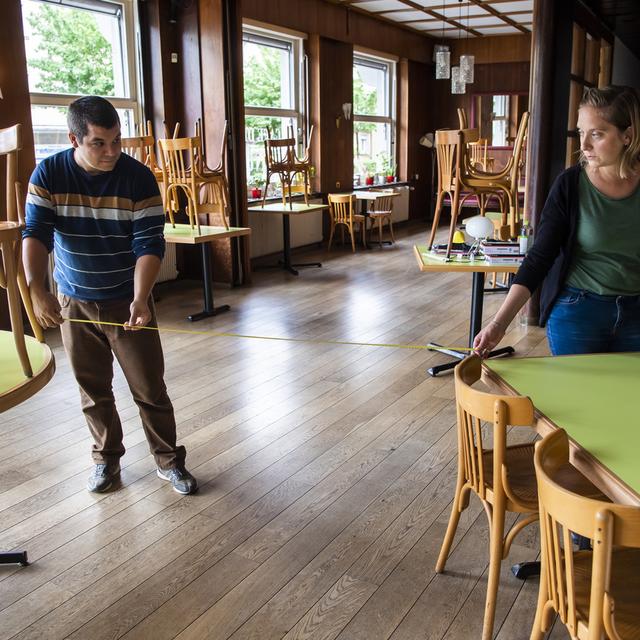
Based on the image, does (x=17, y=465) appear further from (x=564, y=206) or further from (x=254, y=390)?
(x=564, y=206)

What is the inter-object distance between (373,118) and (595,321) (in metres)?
8.77

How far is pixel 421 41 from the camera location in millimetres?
10758

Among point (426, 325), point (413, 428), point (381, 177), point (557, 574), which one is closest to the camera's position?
point (557, 574)

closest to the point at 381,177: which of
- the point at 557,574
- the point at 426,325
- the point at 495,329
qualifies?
the point at 426,325

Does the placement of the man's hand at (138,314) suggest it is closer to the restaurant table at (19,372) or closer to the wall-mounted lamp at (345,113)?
the restaurant table at (19,372)

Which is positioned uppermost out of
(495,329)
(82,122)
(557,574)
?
(82,122)

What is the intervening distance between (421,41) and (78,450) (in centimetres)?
955

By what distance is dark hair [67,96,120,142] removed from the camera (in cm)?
217

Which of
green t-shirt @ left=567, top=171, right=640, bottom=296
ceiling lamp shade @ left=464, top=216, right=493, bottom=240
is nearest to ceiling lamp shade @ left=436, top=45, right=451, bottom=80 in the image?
ceiling lamp shade @ left=464, top=216, right=493, bottom=240

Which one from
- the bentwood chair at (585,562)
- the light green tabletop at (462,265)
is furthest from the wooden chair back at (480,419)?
the light green tabletop at (462,265)

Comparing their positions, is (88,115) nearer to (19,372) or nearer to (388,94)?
(19,372)

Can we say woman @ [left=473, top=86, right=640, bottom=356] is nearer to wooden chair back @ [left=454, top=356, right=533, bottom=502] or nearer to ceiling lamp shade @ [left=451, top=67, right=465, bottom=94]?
wooden chair back @ [left=454, top=356, right=533, bottom=502]

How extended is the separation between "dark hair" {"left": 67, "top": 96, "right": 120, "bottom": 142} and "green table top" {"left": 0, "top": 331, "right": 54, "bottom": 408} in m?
0.72

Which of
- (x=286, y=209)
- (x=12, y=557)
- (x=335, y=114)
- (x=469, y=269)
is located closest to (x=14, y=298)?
(x=12, y=557)
